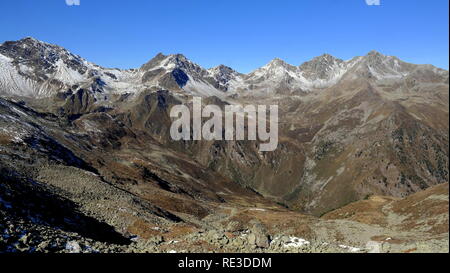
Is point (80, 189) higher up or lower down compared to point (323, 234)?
higher up

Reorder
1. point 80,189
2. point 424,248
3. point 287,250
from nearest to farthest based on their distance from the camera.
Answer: point 424,248 → point 287,250 → point 80,189

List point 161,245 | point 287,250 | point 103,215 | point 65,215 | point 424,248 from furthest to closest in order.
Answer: point 103,215 → point 65,215 → point 161,245 → point 287,250 → point 424,248

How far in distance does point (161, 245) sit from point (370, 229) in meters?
40.8

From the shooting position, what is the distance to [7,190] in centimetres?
4278
